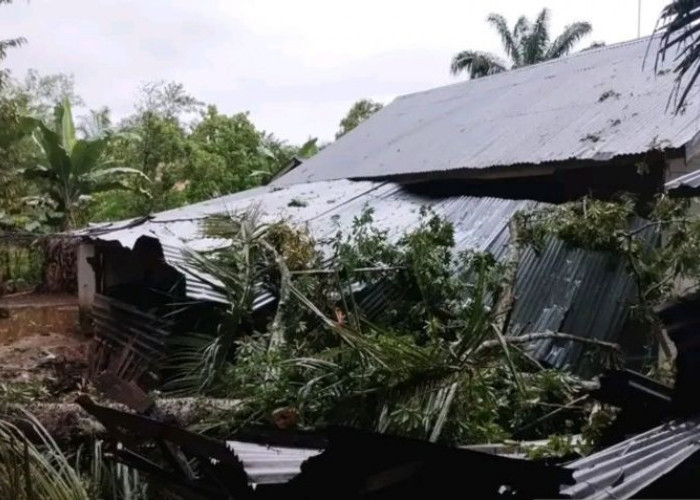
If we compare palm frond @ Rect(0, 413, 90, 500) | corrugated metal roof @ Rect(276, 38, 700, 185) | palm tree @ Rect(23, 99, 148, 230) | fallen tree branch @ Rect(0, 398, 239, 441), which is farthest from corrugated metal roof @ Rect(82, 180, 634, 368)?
palm tree @ Rect(23, 99, 148, 230)

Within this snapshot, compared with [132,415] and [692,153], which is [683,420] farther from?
[692,153]

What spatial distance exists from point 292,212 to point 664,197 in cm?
437

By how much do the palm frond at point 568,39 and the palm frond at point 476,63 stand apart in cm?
211

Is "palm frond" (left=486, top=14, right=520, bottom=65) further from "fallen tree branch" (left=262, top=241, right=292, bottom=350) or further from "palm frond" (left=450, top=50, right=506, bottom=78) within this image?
"fallen tree branch" (left=262, top=241, right=292, bottom=350)

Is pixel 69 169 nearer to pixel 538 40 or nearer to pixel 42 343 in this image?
pixel 42 343

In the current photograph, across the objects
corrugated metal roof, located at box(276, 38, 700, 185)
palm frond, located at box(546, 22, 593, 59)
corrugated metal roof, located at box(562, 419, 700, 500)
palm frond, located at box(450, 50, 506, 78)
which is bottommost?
corrugated metal roof, located at box(562, 419, 700, 500)

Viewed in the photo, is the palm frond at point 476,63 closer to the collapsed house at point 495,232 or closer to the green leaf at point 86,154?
the collapsed house at point 495,232

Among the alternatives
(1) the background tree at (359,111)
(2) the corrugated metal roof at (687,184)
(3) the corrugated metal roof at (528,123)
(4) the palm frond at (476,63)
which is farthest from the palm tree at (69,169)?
(4) the palm frond at (476,63)

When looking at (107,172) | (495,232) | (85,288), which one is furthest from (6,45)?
(495,232)

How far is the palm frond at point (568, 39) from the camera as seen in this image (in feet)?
91.7

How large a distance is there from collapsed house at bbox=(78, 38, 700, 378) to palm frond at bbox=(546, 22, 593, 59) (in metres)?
17.8

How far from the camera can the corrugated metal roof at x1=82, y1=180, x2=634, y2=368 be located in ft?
19.6

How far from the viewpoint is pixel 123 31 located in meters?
19.3

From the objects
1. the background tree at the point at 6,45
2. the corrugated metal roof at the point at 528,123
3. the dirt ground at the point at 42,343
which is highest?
the background tree at the point at 6,45
